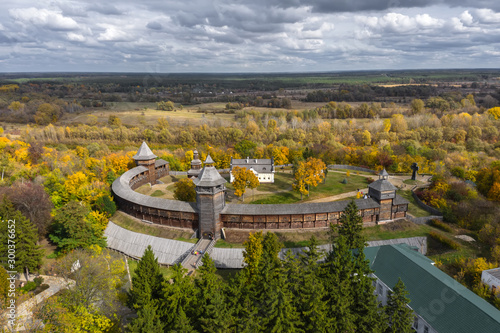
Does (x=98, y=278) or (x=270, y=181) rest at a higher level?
(x=98, y=278)

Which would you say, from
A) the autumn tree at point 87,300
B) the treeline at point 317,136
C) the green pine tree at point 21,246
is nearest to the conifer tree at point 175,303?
the autumn tree at point 87,300

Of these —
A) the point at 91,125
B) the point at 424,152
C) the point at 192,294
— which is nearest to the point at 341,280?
the point at 192,294

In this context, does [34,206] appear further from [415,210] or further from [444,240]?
[415,210]

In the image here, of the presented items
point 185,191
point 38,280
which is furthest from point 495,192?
point 38,280

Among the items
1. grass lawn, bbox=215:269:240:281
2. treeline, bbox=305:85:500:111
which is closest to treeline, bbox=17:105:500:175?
grass lawn, bbox=215:269:240:281

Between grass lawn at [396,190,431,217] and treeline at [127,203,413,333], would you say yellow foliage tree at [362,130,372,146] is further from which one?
treeline at [127,203,413,333]

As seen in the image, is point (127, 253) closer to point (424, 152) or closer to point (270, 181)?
point (270, 181)
